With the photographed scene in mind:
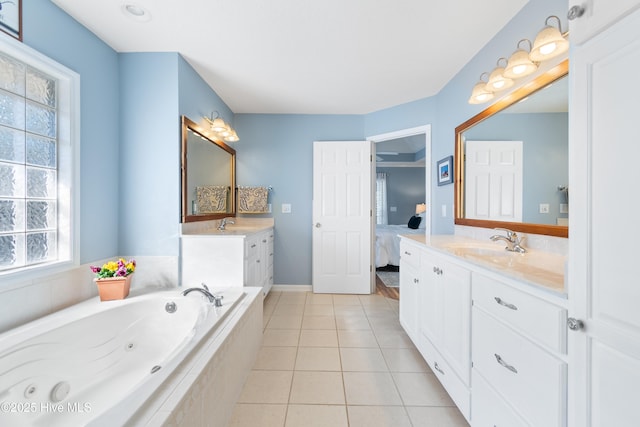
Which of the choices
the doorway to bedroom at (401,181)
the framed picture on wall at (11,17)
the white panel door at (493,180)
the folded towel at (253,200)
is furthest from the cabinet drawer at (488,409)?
the doorway to bedroom at (401,181)

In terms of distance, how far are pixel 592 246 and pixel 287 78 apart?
8.10 ft

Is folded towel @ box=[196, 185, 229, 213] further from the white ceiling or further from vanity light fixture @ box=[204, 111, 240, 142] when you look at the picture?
the white ceiling

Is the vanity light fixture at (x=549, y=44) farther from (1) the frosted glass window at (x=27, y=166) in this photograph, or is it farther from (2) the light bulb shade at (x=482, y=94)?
(1) the frosted glass window at (x=27, y=166)

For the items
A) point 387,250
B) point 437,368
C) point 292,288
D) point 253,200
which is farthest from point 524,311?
point 387,250

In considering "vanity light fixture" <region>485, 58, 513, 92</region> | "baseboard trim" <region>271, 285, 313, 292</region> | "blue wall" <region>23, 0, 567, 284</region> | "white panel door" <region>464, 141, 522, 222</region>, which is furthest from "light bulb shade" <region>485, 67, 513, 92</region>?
"baseboard trim" <region>271, 285, 313, 292</region>

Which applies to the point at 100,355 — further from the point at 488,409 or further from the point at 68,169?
the point at 488,409

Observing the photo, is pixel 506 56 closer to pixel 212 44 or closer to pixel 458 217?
pixel 458 217

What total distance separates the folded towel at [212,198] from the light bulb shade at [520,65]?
2516mm

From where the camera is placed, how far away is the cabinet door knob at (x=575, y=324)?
716 mm

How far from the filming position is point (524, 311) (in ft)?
3.03

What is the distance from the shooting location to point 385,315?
268 cm

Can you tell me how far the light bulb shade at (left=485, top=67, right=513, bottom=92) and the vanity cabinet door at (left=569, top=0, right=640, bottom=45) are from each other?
0.97 metres

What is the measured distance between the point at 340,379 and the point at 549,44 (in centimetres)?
221

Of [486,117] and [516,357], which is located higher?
[486,117]
